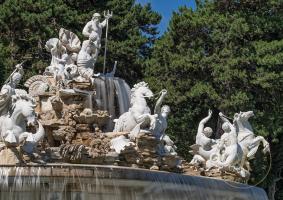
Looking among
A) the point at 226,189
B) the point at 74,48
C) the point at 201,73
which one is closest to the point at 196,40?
the point at 201,73

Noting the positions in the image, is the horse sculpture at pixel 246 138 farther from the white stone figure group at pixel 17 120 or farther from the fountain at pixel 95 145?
the white stone figure group at pixel 17 120

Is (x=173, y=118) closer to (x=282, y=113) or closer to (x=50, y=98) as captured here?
(x=282, y=113)

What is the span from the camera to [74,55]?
1069 inches

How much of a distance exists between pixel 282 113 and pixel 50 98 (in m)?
14.6

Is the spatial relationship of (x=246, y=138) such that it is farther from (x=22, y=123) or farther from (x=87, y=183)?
(x=87, y=183)

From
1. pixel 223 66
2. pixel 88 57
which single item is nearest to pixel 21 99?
pixel 88 57

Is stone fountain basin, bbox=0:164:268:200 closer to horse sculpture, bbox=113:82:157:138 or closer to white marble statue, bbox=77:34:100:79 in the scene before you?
horse sculpture, bbox=113:82:157:138

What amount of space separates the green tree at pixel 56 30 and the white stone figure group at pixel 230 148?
14.4m

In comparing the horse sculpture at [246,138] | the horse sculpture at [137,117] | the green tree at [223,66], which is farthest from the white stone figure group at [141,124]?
the green tree at [223,66]

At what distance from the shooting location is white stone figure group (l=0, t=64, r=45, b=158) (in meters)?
19.0

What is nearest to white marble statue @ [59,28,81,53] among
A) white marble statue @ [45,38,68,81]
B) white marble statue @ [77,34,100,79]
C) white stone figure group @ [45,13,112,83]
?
white stone figure group @ [45,13,112,83]

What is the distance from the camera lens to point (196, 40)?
126ft

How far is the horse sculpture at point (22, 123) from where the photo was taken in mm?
19156

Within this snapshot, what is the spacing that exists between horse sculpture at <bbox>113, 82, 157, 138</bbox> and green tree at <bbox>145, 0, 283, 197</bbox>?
38.1ft
